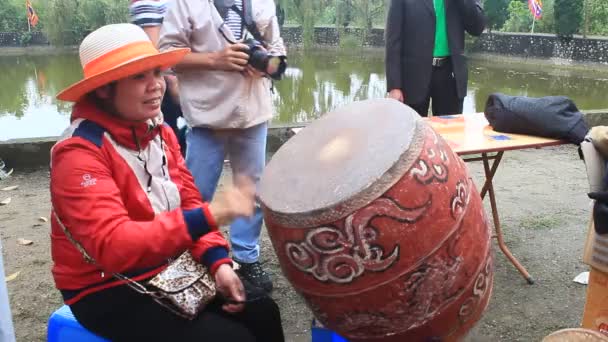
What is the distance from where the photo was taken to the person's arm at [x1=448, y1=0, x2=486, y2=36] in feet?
11.3

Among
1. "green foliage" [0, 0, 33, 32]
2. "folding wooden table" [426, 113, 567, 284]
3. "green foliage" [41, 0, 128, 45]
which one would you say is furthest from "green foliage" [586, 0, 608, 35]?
"green foliage" [0, 0, 33, 32]

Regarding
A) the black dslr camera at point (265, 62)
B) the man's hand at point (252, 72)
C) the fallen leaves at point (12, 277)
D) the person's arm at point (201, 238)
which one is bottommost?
the fallen leaves at point (12, 277)

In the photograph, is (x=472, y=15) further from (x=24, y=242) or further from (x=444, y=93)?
(x=24, y=242)

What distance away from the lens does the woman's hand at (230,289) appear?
1.70 m

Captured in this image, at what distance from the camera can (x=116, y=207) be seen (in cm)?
143

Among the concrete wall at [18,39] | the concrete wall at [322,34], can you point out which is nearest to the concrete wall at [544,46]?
the concrete wall at [322,34]

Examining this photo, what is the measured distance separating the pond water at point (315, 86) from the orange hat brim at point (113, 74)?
814 centimetres

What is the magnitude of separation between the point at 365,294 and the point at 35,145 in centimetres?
430

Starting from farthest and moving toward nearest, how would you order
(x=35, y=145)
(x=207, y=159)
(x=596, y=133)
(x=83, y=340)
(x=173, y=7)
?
(x=35, y=145) → (x=207, y=159) → (x=173, y=7) → (x=596, y=133) → (x=83, y=340)

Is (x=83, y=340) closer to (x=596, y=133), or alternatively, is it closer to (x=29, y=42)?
(x=596, y=133)

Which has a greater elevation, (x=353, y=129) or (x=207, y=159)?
(x=353, y=129)

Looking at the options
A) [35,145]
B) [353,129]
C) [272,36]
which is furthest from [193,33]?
[35,145]

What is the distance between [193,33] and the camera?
2408 mm

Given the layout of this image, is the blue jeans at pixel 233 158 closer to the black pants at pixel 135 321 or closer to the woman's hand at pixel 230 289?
the woman's hand at pixel 230 289
